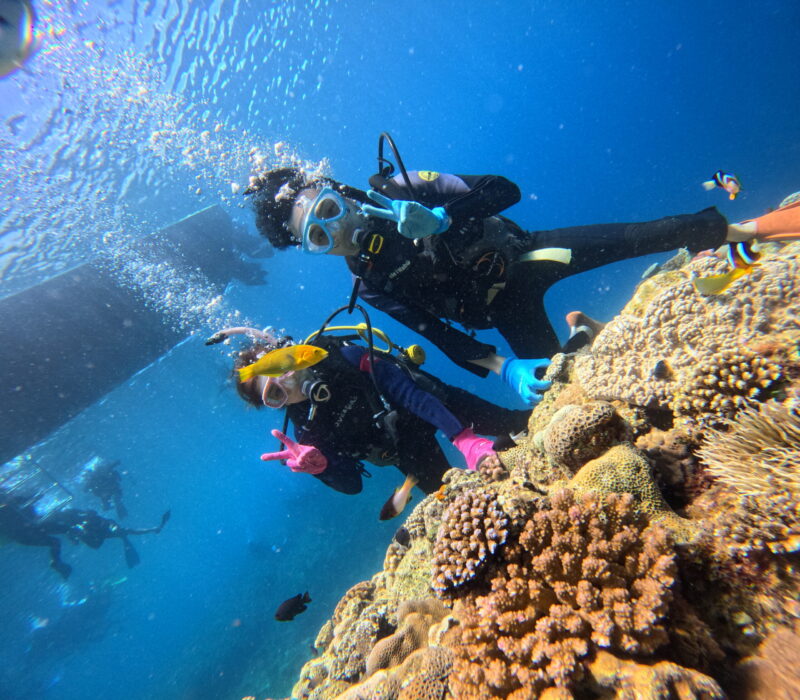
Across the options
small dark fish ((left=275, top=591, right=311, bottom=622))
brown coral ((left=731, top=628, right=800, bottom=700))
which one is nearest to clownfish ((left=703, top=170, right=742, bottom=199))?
brown coral ((left=731, top=628, right=800, bottom=700))

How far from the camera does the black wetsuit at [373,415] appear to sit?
13.7 ft

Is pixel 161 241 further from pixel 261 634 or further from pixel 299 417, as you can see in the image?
pixel 261 634

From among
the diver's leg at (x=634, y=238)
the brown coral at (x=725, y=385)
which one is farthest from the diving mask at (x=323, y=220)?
the brown coral at (x=725, y=385)

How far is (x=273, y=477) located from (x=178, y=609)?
20097 mm

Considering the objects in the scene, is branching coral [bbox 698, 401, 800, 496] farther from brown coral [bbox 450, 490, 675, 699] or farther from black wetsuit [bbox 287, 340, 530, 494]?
black wetsuit [bbox 287, 340, 530, 494]

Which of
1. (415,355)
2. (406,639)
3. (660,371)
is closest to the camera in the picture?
(660,371)

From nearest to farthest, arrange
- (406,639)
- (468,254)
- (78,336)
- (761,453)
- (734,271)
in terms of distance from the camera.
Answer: (761,453) < (734,271) < (406,639) < (468,254) < (78,336)

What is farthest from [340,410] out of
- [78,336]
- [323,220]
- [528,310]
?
[78,336]

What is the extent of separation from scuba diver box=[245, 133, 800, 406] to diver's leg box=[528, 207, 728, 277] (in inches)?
0.4

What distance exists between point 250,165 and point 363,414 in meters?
21.1

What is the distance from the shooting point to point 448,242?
12.9ft

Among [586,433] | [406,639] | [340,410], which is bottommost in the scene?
[406,639]

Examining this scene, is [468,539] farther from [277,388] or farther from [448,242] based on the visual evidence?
[448,242]

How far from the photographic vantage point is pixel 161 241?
15414mm
